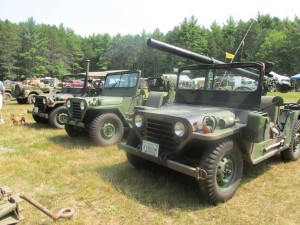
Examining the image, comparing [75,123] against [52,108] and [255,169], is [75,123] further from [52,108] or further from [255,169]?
[255,169]

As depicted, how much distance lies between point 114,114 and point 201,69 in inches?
98.1

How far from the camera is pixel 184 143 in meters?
3.51

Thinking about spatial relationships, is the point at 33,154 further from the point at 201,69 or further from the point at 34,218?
the point at 201,69

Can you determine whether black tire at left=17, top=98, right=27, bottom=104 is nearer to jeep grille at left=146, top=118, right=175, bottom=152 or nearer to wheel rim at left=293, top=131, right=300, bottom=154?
jeep grille at left=146, top=118, right=175, bottom=152

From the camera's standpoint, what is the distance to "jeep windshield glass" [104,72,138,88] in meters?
7.09

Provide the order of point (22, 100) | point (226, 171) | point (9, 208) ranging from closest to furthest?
1. point (9, 208)
2. point (226, 171)
3. point (22, 100)

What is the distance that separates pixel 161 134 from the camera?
3850 mm

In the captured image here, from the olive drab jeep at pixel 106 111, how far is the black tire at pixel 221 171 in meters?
3.26

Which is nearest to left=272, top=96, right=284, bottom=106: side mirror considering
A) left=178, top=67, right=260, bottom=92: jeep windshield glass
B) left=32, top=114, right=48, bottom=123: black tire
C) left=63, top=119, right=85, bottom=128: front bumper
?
left=178, top=67, right=260, bottom=92: jeep windshield glass

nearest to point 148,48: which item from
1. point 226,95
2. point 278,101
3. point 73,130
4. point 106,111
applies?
point 73,130

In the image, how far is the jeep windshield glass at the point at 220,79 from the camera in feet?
14.3

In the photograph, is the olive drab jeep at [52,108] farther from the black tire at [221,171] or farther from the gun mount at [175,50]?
the black tire at [221,171]

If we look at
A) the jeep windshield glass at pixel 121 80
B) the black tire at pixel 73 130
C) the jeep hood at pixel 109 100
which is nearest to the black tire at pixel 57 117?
the black tire at pixel 73 130

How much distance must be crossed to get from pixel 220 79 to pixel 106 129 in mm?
2852
